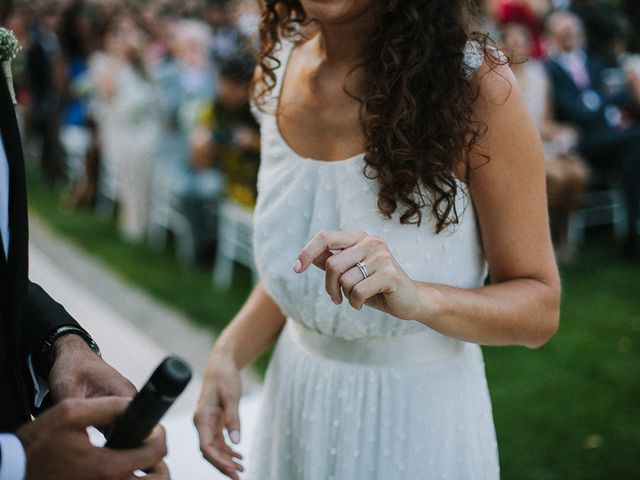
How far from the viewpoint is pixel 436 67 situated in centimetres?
136

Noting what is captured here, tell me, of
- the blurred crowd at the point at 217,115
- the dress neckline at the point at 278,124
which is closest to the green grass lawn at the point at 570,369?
the blurred crowd at the point at 217,115

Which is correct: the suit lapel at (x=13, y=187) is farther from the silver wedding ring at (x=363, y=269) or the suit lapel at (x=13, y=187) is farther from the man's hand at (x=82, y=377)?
the silver wedding ring at (x=363, y=269)

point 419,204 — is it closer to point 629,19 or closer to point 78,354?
point 78,354

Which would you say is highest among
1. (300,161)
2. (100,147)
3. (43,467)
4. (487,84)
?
(487,84)

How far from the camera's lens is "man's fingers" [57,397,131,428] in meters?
0.92

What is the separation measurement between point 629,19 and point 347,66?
8.42m

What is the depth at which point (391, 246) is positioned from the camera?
4.67 feet

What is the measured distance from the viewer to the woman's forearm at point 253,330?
1.69 metres

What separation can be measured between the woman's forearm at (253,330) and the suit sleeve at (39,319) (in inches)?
17.9

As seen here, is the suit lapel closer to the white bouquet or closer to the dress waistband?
the white bouquet

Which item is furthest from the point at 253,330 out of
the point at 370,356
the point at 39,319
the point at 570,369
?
the point at 570,369

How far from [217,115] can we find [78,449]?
4867mm

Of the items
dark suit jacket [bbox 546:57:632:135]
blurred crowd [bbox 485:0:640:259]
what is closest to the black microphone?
blurred crowd [bbox 485:0:640:259]

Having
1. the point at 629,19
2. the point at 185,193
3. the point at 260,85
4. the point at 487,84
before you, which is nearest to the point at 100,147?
the point at 185,193
